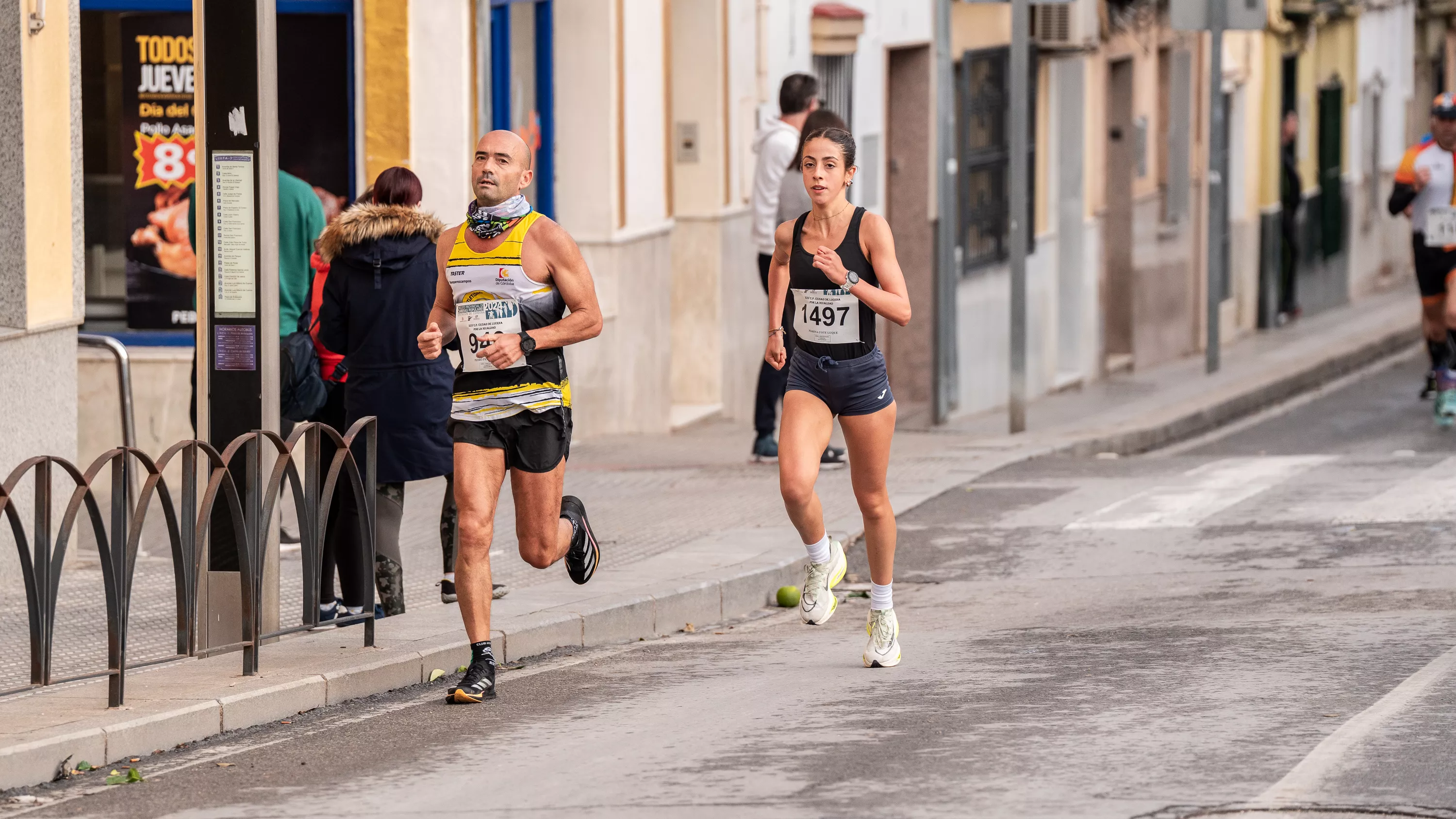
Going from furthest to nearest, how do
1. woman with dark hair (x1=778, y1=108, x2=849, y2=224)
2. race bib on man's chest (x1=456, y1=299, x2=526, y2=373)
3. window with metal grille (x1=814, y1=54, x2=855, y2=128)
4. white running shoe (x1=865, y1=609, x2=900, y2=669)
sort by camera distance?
window with metal grille (x1=814, y1=54, x2=855, y2=128) < woman with dark hair (x1=778, y1=108, x2=849, y2=224) < white running shoe (x1=865, y1=609, x2=900, y2=669) < race bib on man's chest (x1=456, y1=299, x2=526, y2=373)

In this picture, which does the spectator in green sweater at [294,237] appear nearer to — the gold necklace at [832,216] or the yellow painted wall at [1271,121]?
the gold necklace at [832,216]

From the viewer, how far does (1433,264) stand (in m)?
16.0

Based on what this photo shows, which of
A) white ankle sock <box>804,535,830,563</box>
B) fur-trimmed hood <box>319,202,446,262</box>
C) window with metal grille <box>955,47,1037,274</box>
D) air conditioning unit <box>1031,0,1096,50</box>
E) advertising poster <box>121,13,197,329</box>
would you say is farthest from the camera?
air conditioning unit <box>1031,0,1096,50</box>

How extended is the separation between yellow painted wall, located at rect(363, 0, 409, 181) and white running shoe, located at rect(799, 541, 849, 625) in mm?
5088

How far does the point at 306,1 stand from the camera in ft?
42.2

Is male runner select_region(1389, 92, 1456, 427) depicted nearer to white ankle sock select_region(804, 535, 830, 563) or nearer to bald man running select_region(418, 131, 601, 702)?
white ankle sock select_region(804, 535, 830, 563)

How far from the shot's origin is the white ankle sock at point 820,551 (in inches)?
332

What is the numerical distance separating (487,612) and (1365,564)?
4.33m

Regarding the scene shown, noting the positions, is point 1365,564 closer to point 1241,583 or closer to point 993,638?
point 1241,583

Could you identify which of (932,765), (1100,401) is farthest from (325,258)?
(1100,401)

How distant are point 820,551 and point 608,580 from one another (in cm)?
166

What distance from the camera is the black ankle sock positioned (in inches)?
302

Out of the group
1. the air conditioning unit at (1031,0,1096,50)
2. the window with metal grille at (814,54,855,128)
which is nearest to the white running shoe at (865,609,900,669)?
the window with metal grille at (814,54,855,128)

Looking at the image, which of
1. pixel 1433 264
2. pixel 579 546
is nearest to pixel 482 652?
pixel 579 546
